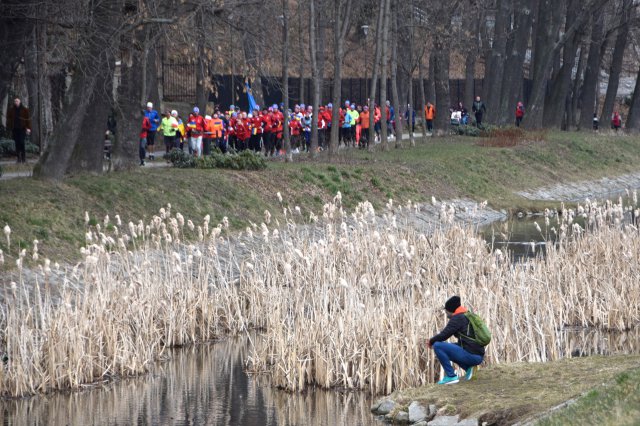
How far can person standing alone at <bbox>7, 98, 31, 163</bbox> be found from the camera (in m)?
31.0

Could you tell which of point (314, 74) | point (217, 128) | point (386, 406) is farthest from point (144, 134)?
point (386, 406)

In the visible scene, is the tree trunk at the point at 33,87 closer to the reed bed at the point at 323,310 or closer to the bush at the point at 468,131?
the reed bed at the point at 323,310

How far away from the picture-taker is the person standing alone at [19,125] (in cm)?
3103

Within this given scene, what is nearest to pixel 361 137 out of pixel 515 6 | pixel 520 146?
pixel 520 146

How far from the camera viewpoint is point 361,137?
4353cm

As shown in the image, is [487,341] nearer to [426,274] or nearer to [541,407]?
[541,407]

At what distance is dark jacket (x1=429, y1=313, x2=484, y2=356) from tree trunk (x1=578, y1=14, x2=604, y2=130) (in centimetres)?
4215

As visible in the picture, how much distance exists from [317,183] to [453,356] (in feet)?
62.5

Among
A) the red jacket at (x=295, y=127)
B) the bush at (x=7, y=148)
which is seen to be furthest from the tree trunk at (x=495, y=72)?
the bush at (x=7, y=148)

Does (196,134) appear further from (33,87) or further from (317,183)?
(33,87)

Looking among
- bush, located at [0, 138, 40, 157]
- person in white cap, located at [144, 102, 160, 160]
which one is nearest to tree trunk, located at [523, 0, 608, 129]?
person in white cap, located at [144, 102, 160, 160]

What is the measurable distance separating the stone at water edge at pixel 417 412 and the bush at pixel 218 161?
60.0 ft

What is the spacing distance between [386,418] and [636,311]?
6.13 metres

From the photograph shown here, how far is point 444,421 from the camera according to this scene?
12266mm
